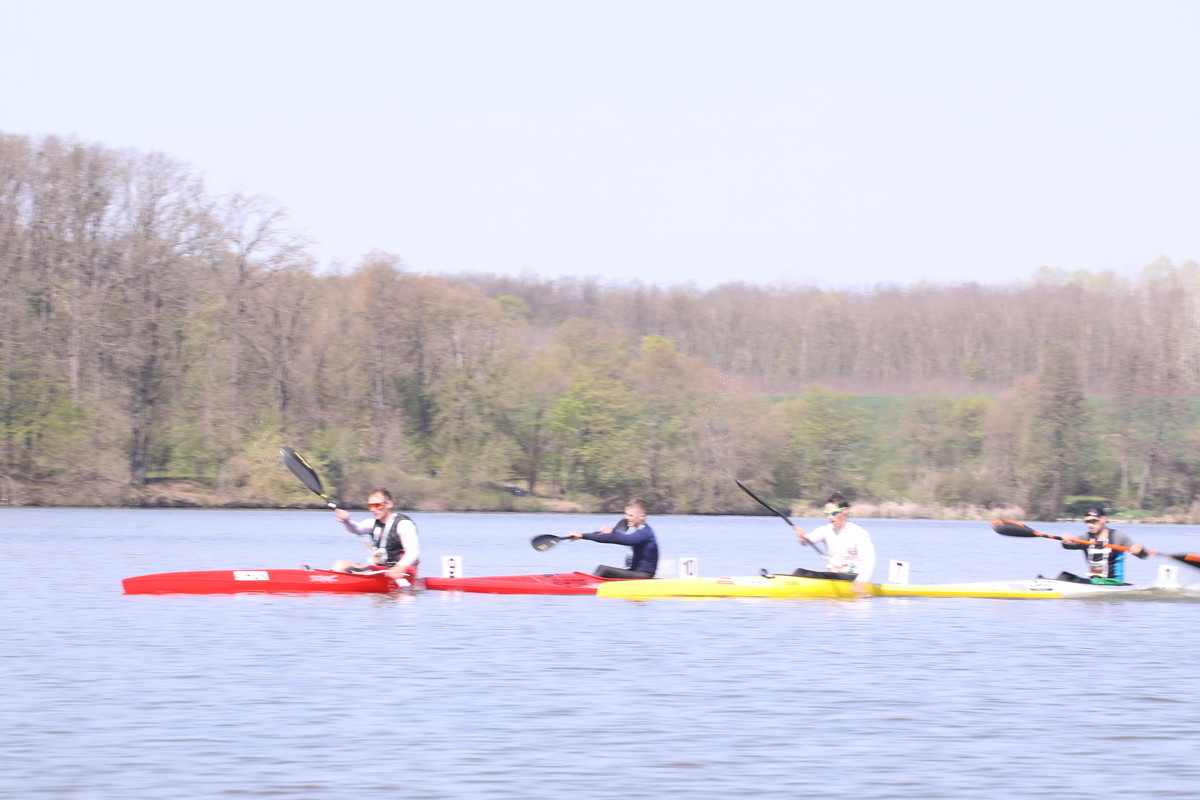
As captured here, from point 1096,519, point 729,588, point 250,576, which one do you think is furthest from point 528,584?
point 1096,519

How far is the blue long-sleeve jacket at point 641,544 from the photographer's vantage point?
16.3 m

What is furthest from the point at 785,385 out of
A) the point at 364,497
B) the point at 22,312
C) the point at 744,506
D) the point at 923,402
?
the point at 22,312

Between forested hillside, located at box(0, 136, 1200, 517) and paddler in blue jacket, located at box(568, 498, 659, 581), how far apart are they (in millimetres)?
38701

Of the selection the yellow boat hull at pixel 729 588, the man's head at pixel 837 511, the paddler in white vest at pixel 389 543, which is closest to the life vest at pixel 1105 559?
the yellow boat hull at pixel 729 588

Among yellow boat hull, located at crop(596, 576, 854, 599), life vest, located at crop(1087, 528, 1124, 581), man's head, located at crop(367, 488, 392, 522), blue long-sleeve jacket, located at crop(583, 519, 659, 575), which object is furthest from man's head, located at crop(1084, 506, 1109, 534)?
man's head, located at crop(367, 488, 392, 522)

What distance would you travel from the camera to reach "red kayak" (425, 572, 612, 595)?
55.1 feet

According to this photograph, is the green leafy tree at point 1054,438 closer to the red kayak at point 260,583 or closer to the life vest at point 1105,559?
the life vest at point 1105,559

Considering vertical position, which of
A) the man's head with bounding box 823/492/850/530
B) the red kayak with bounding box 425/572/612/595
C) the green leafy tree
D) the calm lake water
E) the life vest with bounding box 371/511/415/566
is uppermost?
the green leafy tree

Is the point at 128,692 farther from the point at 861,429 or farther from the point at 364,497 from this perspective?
the point at 861,429

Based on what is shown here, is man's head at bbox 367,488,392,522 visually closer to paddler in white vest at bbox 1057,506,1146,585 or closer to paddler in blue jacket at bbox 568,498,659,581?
paddler in blue jacket at bbox 568,498,659,581

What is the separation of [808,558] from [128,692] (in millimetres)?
25399

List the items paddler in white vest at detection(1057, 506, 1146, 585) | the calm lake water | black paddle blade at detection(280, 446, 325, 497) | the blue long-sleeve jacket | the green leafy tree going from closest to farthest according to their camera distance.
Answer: the calm lake water → the blue long-sleeve jacket → paddler in white vest at detection(1057, 506, 1146, 585) → black paddle blade at detection(280, 446, 325, 497) → the green leafy tree

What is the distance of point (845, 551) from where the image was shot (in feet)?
54.9

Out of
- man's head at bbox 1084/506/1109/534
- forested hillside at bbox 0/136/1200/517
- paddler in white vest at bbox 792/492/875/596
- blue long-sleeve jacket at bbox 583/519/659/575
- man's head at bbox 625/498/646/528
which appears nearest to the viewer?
man's head at bbox 625/498/646/528
